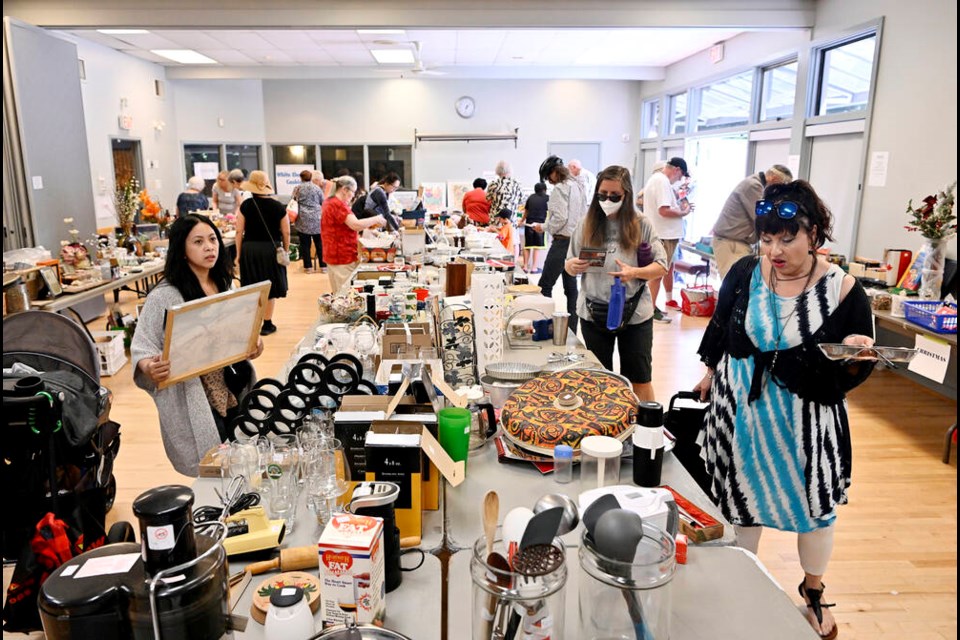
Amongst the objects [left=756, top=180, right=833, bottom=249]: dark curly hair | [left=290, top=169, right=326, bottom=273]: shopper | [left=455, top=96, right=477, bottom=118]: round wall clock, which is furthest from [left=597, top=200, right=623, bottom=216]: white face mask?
[left=455, top=96, right=477, bottom=118]: round wall clock

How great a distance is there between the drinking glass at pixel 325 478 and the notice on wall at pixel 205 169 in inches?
499

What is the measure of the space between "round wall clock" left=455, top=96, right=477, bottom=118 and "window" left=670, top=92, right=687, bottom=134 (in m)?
3.90

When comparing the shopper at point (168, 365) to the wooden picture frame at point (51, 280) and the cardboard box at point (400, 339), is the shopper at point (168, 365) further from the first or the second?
the wooden picture frame at point (51, 280)

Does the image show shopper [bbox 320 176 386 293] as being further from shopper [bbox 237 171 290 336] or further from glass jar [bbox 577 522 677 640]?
glass jar [bbox 577 522 677 640]

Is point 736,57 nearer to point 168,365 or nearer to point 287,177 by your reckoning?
point 287,177

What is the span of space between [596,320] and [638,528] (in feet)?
7.49

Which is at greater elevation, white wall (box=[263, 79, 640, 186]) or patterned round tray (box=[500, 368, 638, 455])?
white wall (box=[263, 79, 640, 186])

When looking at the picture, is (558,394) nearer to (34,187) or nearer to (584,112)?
(34,187)

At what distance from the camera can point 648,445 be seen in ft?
5.84

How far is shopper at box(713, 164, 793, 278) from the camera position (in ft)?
18.0

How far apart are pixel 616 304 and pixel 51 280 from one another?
163 inches

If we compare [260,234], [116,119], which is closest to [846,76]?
[260,234]

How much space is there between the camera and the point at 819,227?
207 centimetres

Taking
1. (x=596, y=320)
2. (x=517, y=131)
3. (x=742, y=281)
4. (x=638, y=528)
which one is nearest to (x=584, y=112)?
(x=517, y=131)
